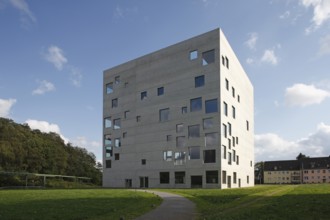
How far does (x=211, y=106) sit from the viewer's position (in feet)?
166

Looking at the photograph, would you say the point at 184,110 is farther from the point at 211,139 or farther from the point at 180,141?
the point at 211,139

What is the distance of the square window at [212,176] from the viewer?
48856mm

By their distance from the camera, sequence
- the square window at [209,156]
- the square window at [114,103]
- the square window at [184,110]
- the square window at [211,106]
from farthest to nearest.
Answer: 1. the square window at [114,103]
2. the square window at [184,110]
3. the square window at [211,106]
4. the square window at [209,156]

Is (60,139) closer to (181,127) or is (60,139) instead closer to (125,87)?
(125,87)

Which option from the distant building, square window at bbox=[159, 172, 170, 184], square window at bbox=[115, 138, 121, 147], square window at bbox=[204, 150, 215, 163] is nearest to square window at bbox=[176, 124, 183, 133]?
square window at bbox=[204, 150, 215, 163]

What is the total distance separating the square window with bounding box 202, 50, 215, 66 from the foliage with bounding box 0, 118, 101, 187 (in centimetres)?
4613

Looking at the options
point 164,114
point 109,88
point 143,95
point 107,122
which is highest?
point 109,88

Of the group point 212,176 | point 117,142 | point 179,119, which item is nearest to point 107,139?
point 117,142

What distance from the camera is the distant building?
12719 centimetres

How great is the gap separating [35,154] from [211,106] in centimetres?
4960

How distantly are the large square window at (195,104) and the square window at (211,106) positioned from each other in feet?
3.95

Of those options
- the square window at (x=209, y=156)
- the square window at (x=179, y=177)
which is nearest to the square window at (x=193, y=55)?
the square window at (x=209, y=156)

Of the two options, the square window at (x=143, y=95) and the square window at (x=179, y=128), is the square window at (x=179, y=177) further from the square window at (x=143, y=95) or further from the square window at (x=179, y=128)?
the square window at (x=143, y=95)

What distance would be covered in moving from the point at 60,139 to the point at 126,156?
4668cm
